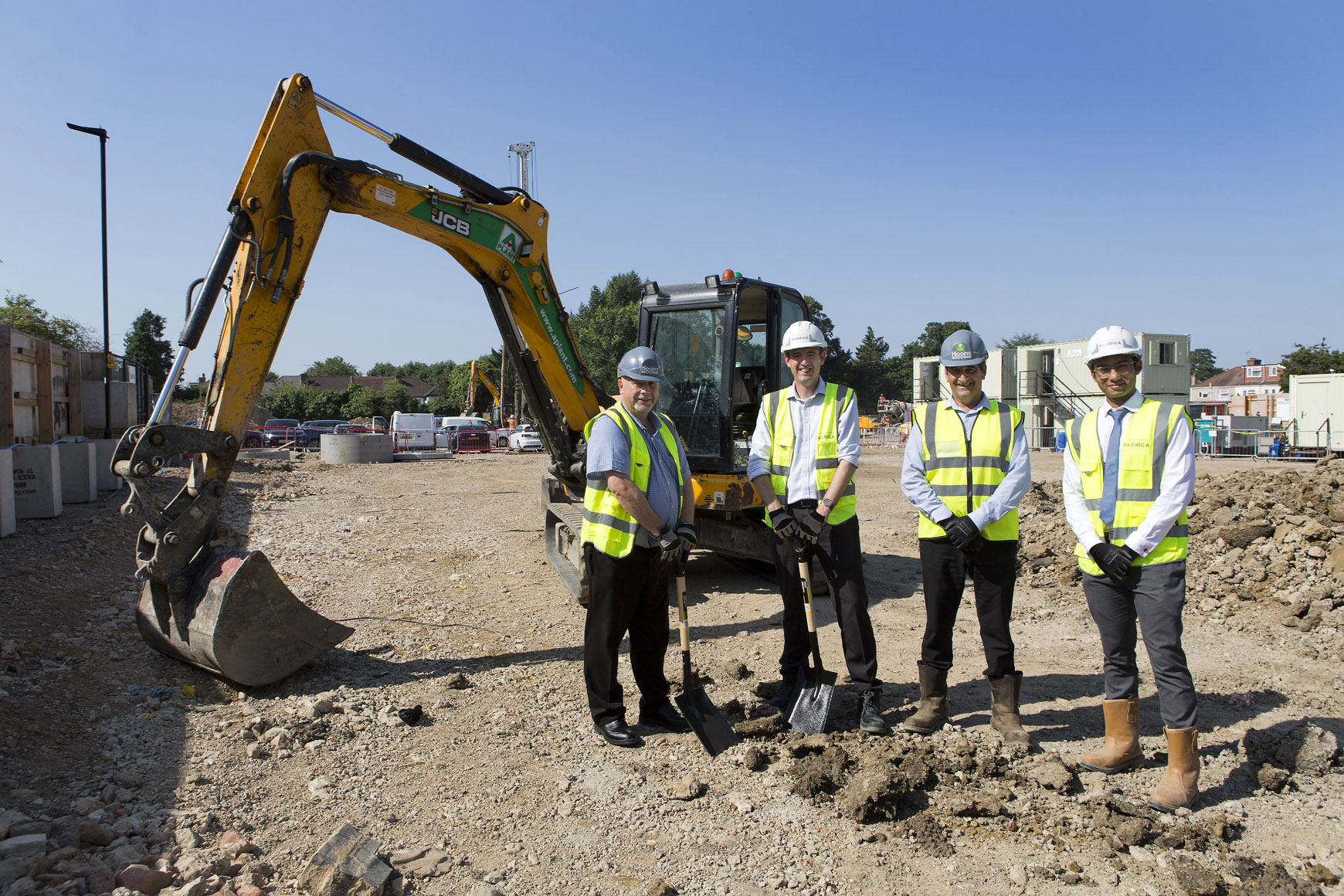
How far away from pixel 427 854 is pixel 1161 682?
3021mm

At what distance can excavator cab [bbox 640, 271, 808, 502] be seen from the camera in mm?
6781

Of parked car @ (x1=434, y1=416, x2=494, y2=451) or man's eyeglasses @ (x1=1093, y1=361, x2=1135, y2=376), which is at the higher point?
man's eyeglasses @ (x1=1093, y1=361, x2=1135, y2=376)

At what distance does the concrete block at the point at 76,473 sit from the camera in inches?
451

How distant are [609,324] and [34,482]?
39622mm

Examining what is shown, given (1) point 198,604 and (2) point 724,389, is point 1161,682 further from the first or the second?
(1) point 198,604

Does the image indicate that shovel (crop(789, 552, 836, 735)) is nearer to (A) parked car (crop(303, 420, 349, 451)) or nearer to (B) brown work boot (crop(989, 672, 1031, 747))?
(B) brown work boot (crop(989, 672, 1031, 747))

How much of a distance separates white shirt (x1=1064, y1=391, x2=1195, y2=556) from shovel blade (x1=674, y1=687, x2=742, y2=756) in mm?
1896

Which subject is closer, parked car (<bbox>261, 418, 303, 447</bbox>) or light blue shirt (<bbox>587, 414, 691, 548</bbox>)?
light blue shirt (<bbox>587, 414, 691, 548</bbox>)

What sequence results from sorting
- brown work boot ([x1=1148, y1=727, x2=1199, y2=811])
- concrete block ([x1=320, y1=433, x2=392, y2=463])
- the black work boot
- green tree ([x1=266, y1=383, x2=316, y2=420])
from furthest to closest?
1. green tree ([x1=266, y1=383, x2=316, y2=420])
2. concrete block ([x1=320, y1=433, x2=392, y2=463])
3. the black work boot
4. brown work boot ([x1=1148, y1=727, x2=1199, y2=811])

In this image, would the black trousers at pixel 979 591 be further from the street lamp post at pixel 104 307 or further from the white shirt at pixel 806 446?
the street lamp post at pixel 104 307

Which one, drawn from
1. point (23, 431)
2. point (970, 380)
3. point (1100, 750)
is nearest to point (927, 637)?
point (1100, 750)

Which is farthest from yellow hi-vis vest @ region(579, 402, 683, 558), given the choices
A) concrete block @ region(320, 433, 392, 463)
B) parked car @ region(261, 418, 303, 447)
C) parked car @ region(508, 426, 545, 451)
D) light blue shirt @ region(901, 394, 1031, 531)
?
parked car @ region(261, 418, 303, 447)

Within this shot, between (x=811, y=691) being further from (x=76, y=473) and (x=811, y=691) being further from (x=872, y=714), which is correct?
(x=76, y=473)

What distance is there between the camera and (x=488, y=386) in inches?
1642
